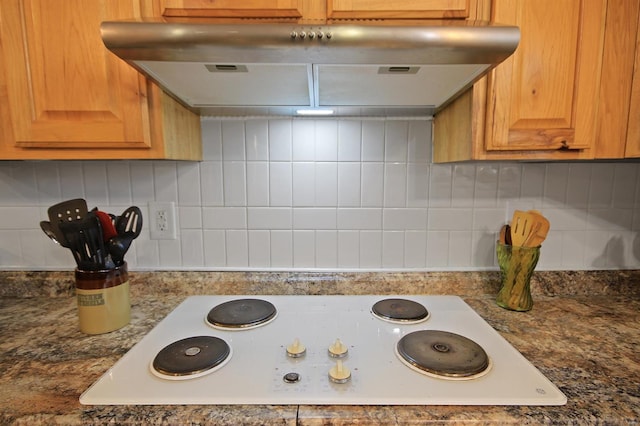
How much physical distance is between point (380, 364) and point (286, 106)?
769 mm

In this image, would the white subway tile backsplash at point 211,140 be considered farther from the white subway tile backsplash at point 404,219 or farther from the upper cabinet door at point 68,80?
the white subway tile backsplash at point 404,219

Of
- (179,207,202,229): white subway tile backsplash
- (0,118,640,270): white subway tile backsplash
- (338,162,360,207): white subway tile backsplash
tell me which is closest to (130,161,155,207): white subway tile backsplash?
(0,118,640,270): white subway tile backsplash

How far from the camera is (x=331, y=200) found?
1.15 m

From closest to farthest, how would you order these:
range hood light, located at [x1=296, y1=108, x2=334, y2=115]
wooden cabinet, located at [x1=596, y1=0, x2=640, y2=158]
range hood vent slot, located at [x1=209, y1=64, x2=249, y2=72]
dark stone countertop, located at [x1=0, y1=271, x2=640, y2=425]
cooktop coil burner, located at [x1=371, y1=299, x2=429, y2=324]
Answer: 1. dark stone countertop, located at [x1=0, y1=271, x2=640, y2=425]
2. range hood vent slot, located at [x1=209, y1=64, x2=249, y2=72]
3. wooden cabinet, located at [x1=596, y1=0, x2=640, y2=158]
4. cooktop coil burner, located at [x1=371, y1=299, x2=429, y2=324]
5. range hood light, located at [x1=296, y1=108, x2=334, y2=115]

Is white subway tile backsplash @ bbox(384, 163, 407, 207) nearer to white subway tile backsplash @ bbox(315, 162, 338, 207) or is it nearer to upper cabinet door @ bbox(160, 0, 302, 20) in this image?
white subway tile backsplash @ bbox(315, 162, 338, 207)

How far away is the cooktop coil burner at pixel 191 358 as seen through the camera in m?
0.66

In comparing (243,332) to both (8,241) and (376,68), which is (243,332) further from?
(8,241)

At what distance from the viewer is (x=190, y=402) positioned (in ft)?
1.94

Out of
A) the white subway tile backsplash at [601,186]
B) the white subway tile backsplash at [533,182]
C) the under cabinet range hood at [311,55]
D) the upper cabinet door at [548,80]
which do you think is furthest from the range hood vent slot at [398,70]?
the white subway tile backsplash at [601,186]

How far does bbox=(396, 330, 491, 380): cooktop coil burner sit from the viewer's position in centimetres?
66

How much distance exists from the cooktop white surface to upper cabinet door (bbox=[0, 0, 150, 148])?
0.54 metres

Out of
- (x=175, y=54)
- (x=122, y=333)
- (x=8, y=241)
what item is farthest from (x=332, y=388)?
(x=8, y=241)

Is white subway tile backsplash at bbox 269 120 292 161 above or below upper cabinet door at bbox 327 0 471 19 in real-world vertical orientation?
below

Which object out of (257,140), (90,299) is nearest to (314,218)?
(257,140)
